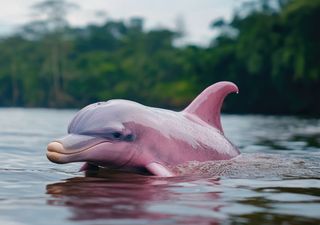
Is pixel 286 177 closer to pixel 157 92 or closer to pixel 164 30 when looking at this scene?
pixel 157 92

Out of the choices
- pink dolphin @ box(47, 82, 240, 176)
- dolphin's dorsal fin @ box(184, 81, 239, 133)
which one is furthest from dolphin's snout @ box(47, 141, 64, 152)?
dolphin's dorsal fin @ box(184, 81, 239, 133)

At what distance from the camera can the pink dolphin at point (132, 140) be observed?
18.1 feet

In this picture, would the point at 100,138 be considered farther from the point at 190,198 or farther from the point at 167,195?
the point at 190,198

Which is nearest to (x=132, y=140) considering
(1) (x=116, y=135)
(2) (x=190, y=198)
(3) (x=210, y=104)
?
(1) (x=116, y=135)

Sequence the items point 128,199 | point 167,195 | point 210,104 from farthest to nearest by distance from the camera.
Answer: point 210,104, point 167,195, point 128,199

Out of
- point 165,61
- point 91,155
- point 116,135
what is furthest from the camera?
point 165,61

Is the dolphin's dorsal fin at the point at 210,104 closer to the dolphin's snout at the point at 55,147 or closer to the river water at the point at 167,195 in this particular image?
the river water at the point at 167,195

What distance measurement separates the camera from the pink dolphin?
5531mm

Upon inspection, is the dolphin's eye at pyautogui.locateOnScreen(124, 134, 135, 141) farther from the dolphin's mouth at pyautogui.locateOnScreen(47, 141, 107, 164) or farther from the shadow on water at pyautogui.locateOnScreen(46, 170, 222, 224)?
the dolphin's mouth at pyautogui.locateOnScreen(47, 141, 107, 164)

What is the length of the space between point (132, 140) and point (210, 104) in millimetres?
1272

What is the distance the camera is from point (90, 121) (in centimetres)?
580

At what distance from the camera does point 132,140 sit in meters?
5.85

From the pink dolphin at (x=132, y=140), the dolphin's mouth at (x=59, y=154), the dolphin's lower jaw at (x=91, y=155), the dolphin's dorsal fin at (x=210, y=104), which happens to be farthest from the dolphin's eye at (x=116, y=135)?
the dolphin's dorsal fin at (x=210, y=104)

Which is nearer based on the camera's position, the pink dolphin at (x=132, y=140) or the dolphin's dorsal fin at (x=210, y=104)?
the pink dolphin at (x=132, y=140)
